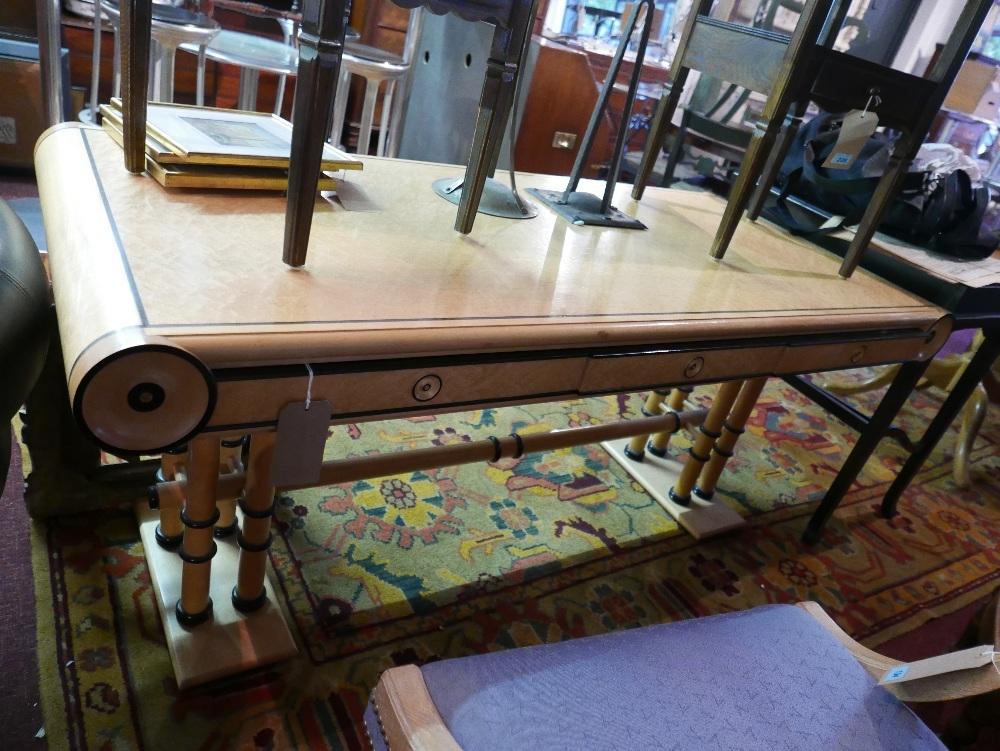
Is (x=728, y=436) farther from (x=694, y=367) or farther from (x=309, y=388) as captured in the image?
(x=309, y=388)

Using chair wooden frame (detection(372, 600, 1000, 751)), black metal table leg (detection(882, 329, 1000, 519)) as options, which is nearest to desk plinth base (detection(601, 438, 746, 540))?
black metal table leg (detection(882, 329, 1000, 519))

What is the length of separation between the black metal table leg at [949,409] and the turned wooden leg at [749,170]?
0.87 meters

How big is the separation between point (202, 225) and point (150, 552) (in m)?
0.76

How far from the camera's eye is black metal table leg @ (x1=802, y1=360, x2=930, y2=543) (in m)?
1.80

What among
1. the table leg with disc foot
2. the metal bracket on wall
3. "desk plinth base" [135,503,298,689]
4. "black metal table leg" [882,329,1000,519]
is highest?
the metal bracket on wall

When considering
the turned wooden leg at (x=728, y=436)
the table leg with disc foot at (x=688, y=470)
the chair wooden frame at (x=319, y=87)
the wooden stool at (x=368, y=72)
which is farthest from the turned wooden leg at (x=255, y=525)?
the wooden stool at (x=368, y=72)

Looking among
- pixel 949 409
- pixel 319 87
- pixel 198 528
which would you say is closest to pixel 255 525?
pixel 198 528

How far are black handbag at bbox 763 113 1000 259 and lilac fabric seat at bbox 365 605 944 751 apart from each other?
47.3 inches

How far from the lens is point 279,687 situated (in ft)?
4.31

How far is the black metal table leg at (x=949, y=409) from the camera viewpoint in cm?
189

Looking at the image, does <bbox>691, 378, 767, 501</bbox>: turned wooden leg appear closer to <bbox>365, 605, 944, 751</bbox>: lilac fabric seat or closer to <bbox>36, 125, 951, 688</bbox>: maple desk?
<bbox>36, 125, 951, 688</bbox>: maple desk

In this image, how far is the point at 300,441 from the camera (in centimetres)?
90

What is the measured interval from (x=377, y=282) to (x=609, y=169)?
27.4 inches

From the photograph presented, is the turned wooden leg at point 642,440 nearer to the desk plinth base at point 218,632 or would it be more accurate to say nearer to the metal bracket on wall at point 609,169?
the metal bracket on wall at point 609,169
